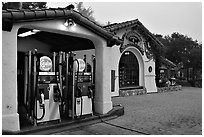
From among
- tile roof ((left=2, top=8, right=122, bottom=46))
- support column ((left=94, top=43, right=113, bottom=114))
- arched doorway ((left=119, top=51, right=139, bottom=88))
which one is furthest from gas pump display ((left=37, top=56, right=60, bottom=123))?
arched doorway ((left=119, top=51, right=139, bottom=88))

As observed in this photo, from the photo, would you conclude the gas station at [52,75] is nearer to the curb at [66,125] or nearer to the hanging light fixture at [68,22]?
the hanging light fixture at [68,22]

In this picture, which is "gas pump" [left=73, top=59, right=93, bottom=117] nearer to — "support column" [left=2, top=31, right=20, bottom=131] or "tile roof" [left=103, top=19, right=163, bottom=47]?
"support column" [left=2, top=31, right=20, bottom=131]

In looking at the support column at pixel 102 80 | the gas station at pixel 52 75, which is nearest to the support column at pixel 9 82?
the gas station at pixel 52 75

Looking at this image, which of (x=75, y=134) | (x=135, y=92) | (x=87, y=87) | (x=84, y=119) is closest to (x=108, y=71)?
(x=87, y=87)

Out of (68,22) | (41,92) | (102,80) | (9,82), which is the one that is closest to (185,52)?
(102,80)

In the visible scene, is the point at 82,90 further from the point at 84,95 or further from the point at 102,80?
the point at 102,80

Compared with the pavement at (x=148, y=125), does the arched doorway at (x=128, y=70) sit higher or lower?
higher

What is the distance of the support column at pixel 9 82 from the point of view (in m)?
4.13

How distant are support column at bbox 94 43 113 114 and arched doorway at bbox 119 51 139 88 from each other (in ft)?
19.1

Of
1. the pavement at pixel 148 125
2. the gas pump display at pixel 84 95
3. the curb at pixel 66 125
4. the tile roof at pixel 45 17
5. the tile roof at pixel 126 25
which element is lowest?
the pavement at pixel 148 125

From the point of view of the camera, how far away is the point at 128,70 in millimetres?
12227

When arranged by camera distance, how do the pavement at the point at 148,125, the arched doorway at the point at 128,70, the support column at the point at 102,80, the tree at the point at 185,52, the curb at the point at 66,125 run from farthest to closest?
the tree at the point at 185,52
the arched doorway at the point at 128,70
the support column at the point at 102,80
the pavement at the point at 148,125
the curb at the point at 66,125

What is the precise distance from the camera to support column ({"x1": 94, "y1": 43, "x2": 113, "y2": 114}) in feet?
19.4

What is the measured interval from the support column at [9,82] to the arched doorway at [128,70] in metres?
8.05
